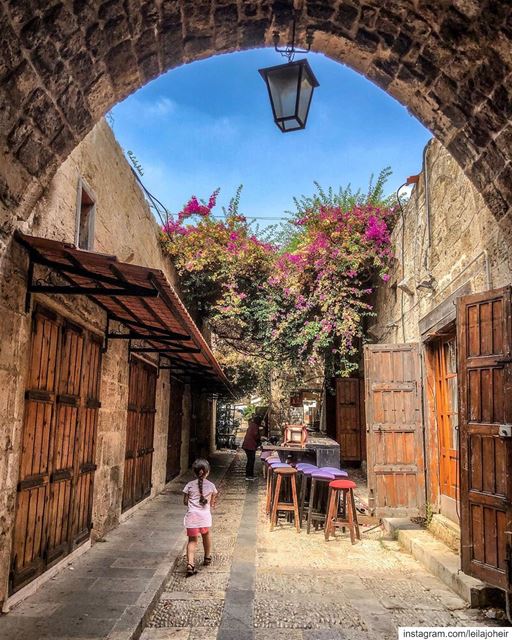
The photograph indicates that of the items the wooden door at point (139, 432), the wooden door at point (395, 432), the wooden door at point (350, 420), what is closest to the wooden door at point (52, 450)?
the wooden door at point (139, 432)

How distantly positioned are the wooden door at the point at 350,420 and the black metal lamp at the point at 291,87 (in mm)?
9769

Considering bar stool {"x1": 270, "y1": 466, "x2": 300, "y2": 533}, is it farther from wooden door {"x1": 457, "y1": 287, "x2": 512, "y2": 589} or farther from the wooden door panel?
the wooden door panel

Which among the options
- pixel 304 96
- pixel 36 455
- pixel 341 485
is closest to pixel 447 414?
pixel 341 485

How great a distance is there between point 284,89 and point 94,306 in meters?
3.13

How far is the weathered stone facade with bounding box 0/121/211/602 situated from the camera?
3.73 meters

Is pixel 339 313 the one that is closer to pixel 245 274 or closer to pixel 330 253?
pixel 330 253

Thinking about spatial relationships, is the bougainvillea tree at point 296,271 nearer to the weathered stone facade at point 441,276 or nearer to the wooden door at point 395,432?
the weathered stone facade at point 441,276

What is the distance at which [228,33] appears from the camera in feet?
13.3

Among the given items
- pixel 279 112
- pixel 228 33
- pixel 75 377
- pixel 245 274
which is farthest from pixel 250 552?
pixel 245 274

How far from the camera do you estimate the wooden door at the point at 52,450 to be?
4.14 metres

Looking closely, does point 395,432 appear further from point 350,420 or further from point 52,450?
point 350,420

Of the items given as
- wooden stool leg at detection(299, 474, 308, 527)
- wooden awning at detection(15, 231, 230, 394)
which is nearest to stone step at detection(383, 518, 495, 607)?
wooden stool leg at detection(299, 474, 308, 527)

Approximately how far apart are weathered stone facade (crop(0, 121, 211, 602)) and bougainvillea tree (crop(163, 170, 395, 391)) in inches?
55.0

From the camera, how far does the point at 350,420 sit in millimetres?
13336
